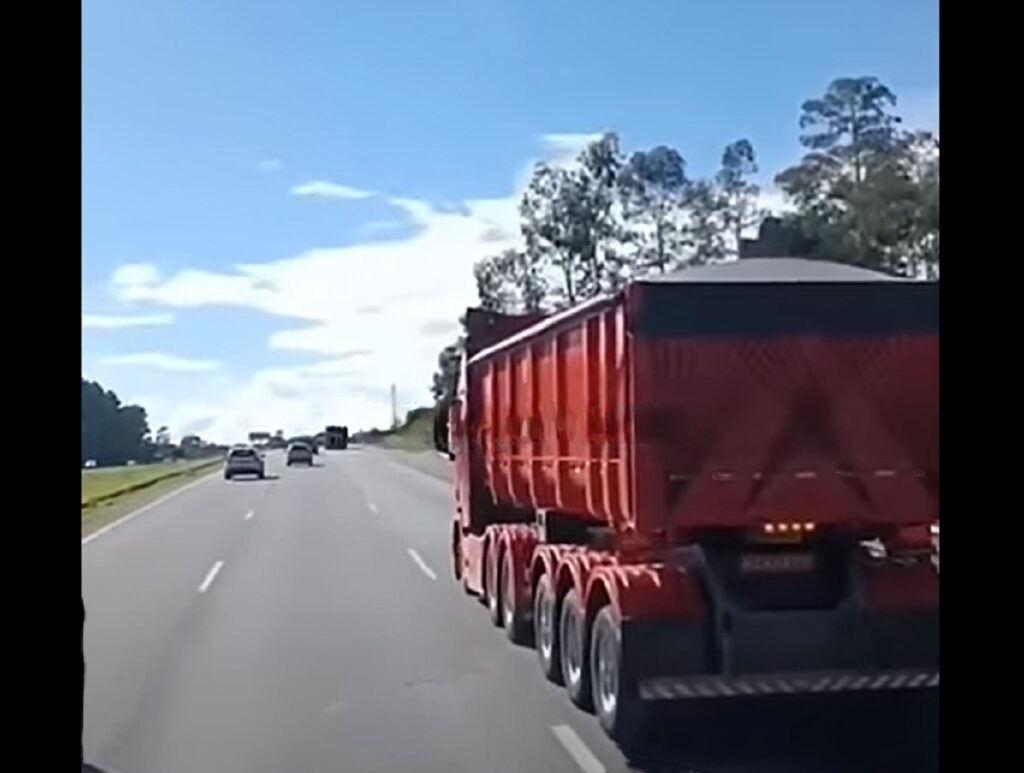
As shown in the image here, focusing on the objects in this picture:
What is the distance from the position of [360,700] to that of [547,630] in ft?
5.69

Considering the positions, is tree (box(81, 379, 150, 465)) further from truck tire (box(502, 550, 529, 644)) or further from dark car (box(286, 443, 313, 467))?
dark car (box(286, 443, 313, 467))

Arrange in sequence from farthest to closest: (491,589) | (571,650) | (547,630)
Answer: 1. (491,589)
2. (547,630)
3. (571,650)

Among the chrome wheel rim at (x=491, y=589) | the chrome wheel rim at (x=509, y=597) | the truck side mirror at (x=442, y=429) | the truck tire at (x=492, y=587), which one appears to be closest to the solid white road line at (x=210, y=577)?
the truck side mirror at (x=442, y=429)

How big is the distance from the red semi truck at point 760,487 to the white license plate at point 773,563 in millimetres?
12

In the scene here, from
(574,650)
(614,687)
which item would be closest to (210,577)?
(574,650)

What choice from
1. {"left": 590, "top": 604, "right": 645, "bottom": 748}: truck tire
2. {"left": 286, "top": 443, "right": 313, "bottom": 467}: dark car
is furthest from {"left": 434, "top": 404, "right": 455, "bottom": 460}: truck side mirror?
{"left": 286, "top": 443, "right": 313, "bottom": 467}: dark car

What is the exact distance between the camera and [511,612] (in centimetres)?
1554

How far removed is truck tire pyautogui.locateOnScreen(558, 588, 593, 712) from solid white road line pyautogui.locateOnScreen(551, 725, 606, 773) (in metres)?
0.75

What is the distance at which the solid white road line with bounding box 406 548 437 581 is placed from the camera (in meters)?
22.9

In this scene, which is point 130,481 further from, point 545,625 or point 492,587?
point 545,625

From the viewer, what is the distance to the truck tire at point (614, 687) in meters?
10.5

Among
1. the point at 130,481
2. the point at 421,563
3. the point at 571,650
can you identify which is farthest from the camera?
the point at 130,481

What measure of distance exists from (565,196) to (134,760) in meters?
13.1
